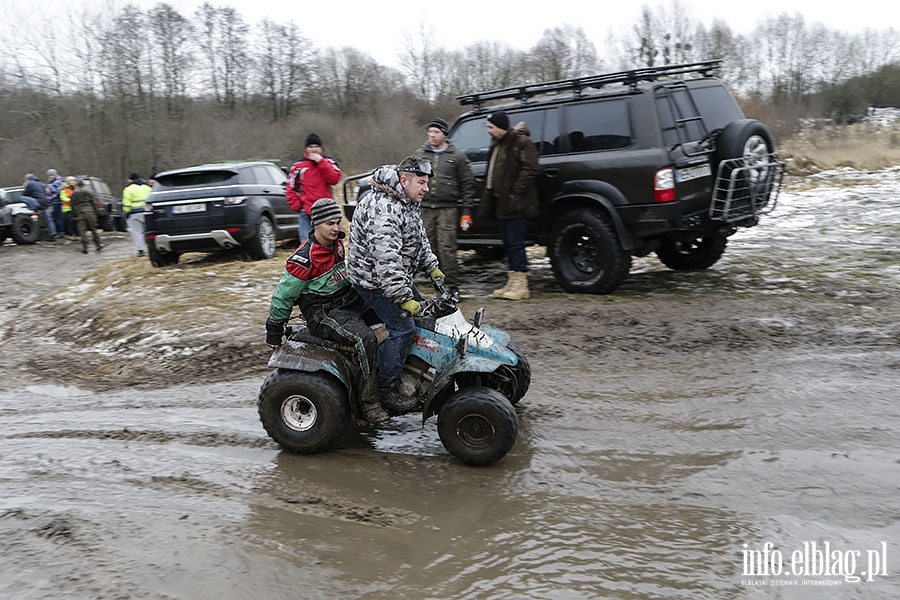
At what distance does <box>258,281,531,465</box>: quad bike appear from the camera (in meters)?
4.95

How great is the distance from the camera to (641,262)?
11055 millimetres

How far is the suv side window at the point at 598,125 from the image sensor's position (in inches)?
330

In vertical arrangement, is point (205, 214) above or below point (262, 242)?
above

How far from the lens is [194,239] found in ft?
39.5

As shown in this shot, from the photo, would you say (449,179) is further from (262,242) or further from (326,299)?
(262,242)

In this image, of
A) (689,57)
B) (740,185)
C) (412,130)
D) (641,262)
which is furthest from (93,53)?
(740,185)

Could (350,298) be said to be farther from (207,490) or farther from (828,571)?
(828,571)

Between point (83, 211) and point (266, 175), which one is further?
point (83, 211)

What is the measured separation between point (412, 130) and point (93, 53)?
1414cm

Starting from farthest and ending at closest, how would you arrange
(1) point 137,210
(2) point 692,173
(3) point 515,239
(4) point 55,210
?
(4) point 55,210 → (1) point 137,210 → (3) point 515,239 → (2) point 692,173

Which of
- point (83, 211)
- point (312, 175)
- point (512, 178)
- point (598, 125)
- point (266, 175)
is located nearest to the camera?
point (512, 178)

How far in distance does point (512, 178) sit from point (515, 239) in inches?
28.6

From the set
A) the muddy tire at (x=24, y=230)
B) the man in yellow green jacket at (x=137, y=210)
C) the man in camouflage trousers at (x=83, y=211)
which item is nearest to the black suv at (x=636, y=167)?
the man in yellow green jacket at (x=137, y=210)

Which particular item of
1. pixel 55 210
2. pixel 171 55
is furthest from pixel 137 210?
pixel 171 55
